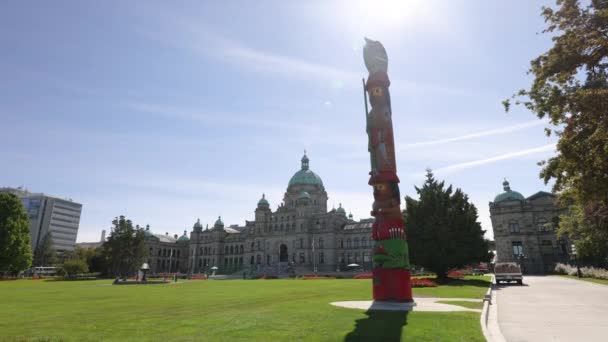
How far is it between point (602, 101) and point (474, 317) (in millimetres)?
8323

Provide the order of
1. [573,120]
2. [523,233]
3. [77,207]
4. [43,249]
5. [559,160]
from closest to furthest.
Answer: [573,120], [559,160], [523,233], [43,249], [77,207]

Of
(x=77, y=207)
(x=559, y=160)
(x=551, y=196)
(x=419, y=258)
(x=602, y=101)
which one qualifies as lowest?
(x=419, y=258)

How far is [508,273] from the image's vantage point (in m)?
32.2

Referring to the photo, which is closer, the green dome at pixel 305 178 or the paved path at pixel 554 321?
the paved path at pixel 554 321

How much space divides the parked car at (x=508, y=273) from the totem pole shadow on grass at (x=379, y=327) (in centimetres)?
2385

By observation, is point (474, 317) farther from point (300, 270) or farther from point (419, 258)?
point (300, 270)

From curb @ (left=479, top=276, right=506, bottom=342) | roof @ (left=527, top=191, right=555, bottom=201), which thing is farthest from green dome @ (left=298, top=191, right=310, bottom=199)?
curb @ (left=479, top=276, right=506, bottom=342)

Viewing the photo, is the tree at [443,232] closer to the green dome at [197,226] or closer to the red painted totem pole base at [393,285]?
the red painted totem pole base at [393,285]

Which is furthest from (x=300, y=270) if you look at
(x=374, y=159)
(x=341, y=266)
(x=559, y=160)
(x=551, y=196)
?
(x=559, y=160)

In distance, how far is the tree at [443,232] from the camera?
36.5m

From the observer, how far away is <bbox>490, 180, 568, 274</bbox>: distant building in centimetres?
6331

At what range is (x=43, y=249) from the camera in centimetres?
9750

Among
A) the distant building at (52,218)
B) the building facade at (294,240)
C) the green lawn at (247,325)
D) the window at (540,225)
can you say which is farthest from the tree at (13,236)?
the distant building at (52,218)

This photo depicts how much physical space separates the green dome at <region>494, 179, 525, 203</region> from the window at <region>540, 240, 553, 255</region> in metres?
8.77
